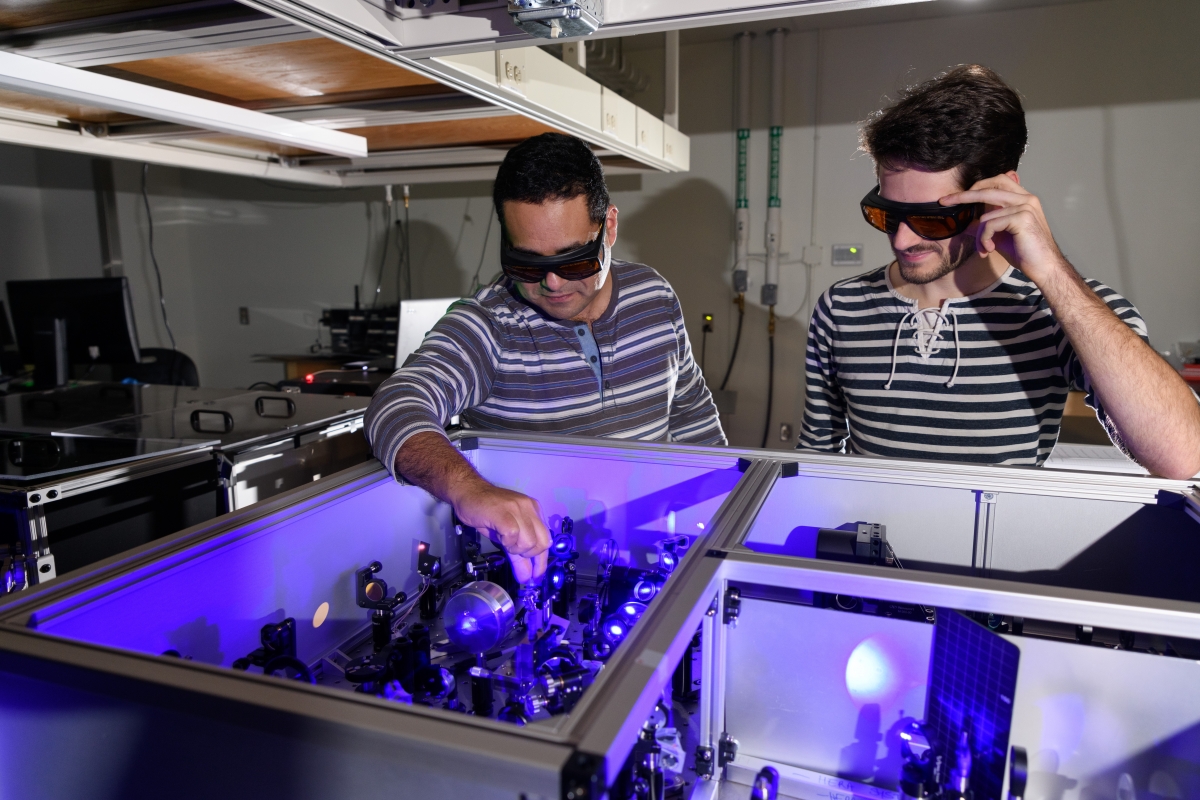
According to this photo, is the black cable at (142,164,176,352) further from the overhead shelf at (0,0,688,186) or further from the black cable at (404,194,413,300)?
the overhead shelf at (0,0,688,186)

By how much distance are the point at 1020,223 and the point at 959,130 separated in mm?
220

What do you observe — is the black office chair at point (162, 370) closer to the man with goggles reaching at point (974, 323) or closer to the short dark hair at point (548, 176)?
the short dark hair at point (548, 176)

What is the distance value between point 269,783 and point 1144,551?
1.00 m

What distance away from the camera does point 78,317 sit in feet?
9.13

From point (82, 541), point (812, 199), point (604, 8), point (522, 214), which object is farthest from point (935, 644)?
point (812, 199)

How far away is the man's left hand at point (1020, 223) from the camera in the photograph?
104 centimetres

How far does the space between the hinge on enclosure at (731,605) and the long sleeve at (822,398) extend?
31.8 inches

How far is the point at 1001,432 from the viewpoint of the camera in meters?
1.27

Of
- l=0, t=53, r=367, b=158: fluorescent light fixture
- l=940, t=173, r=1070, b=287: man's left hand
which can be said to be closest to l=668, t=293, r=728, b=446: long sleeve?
l=940, t=173, r=1070, b=287: man's left hand

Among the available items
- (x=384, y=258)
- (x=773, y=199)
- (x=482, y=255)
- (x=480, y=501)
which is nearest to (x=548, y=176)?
(x=480, y=501)

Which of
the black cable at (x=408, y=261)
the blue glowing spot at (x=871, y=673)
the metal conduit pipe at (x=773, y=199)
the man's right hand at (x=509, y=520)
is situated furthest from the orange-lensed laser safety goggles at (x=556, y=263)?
the black cable at (x=408, y=261)

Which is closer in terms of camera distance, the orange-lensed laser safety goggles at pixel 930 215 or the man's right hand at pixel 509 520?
the man's right hand at pixel 509 520

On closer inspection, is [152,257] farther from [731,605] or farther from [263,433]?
[731,605]

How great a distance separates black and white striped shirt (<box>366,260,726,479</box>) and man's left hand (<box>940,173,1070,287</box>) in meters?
0.64
